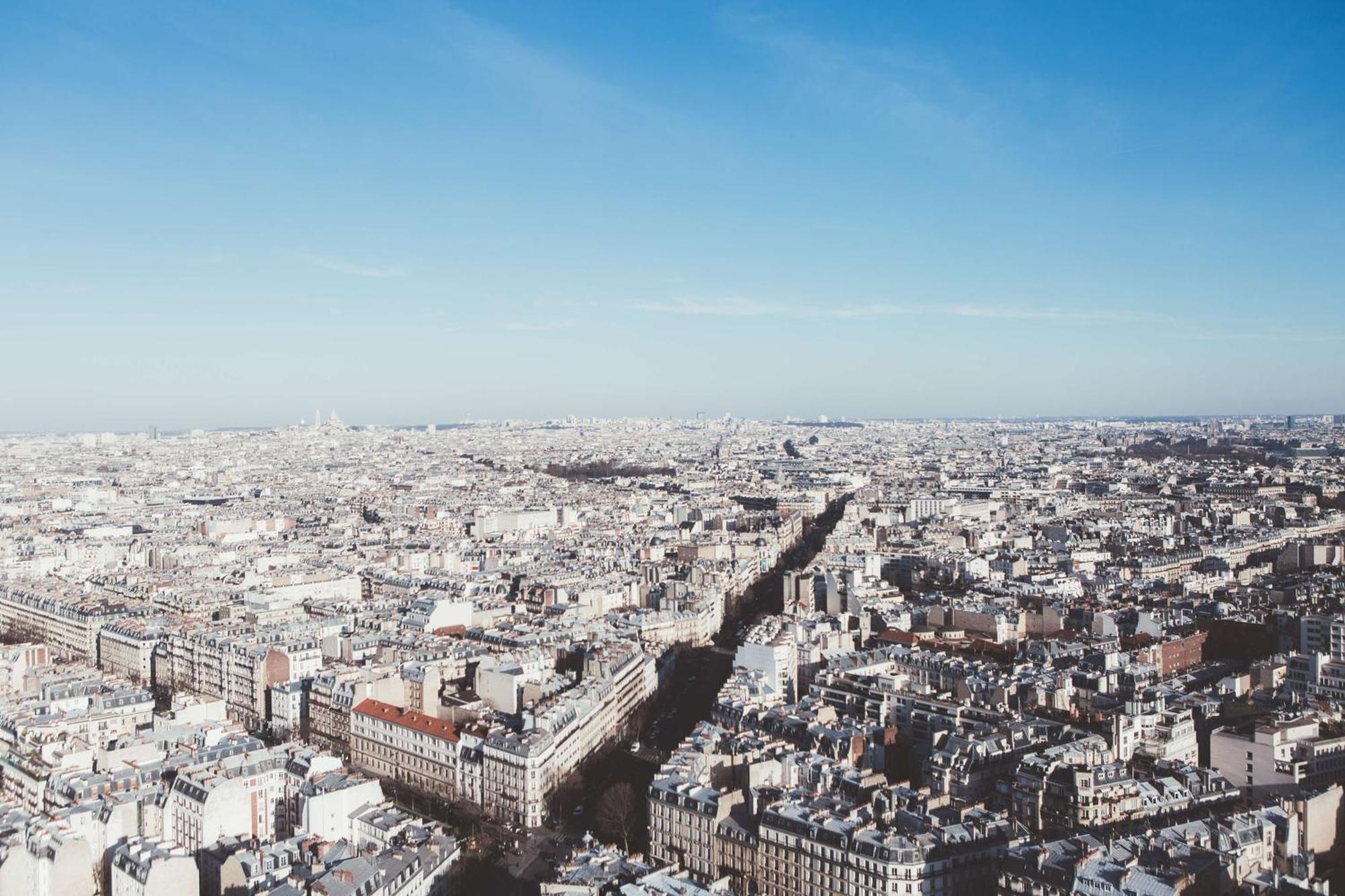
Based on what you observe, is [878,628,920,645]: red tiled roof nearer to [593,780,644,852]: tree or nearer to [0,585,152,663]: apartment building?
[593,780,644,852]: tree

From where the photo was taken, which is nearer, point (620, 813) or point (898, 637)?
point (620, 813)

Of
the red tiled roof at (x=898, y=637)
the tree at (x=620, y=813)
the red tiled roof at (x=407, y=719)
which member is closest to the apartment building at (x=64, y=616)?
the red tiled roof at (x=407, y=719)

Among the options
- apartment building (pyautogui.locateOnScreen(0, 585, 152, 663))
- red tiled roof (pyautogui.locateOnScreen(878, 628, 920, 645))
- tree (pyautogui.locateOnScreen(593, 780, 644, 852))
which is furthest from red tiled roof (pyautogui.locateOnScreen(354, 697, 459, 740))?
red tiled roof (pyautogui.locateOnScreen(878, 628, 920, 645))

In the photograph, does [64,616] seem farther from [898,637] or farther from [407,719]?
[898,637]

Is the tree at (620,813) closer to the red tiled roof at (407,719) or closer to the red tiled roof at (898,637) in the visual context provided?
the red tiled roof at (407,719)

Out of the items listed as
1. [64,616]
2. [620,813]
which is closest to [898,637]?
[620,813]
